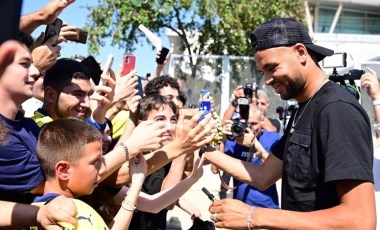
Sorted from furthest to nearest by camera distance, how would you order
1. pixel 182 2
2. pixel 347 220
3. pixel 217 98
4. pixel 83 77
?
pixel 182 2 → pixel 217 98 → pixel 83 77 → pixel 347 220

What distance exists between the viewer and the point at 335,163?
2230 millimetres

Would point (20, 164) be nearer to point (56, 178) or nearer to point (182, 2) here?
point (56, 178)

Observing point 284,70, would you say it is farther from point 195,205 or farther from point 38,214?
point 195,205

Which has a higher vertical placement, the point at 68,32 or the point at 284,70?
the point at 68,32

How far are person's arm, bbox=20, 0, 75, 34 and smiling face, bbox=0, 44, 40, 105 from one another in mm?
632

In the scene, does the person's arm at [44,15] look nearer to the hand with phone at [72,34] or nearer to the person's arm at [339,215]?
the hand with phone at [72,34]

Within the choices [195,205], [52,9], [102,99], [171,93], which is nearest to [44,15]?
[52,9]

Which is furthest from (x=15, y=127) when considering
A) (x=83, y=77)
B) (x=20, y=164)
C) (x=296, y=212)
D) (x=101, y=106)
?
(x=296, y=212)

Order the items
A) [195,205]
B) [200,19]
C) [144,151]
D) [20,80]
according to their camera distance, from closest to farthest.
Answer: [20,80] < [144,151] < [195,205] < [200,19]

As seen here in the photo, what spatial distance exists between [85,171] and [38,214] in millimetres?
329

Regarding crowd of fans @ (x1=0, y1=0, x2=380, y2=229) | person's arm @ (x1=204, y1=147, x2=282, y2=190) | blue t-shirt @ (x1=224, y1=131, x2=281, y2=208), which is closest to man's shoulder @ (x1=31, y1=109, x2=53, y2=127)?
crowd of fans @ (x1=0, y1=0, x2=380, y2=229)

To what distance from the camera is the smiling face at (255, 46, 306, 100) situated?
2.49m

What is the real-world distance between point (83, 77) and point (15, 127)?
98 cm

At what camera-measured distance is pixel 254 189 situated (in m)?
4.96
